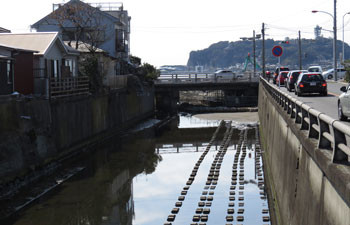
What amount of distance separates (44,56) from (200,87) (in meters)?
36.6

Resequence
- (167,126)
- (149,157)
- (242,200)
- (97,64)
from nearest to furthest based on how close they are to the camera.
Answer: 1. (242,200)
2. (149,157)
3. (97,64)
4. (167,126)

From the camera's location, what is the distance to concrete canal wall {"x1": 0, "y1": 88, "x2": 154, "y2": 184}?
24.0 meters

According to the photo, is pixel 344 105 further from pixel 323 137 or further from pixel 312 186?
pixel 323 137

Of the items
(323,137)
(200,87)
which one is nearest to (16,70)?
(323,137)

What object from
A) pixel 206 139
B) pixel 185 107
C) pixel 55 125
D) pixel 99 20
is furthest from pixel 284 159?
pixel 185 107

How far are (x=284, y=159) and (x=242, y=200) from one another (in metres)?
4.77

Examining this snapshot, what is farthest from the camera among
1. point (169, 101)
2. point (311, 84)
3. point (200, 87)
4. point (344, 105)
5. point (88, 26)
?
point (169, 101)

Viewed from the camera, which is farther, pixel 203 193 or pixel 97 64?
pixel 97 64

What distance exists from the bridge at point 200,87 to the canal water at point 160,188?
2832 cm

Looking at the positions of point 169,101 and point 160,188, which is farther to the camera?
point 169,101

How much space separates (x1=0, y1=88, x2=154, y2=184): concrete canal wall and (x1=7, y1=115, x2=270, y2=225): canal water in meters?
1.40

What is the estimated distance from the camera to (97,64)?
41.9 metres

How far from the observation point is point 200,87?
68562 mm

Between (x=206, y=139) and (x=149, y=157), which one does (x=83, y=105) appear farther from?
(x=206, y=139)
